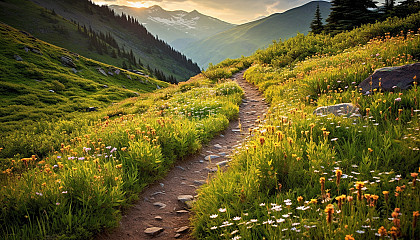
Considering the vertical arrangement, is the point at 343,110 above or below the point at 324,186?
above

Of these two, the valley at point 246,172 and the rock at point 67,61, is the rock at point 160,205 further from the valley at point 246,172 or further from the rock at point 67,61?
the rock at point 67,61

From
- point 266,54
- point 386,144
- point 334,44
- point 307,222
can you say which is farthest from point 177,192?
point 266,54

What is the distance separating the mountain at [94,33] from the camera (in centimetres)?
10956

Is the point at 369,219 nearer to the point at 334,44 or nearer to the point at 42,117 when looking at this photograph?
the point at 334,44

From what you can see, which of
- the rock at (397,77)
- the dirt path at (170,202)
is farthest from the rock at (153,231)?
the rock at (397,77)

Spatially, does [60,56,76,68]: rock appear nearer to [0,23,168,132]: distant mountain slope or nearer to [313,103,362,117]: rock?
[0,23,168,132]: distant mountain slope

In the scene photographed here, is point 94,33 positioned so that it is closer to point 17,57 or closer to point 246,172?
point 17,57

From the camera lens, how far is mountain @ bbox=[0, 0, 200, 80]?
10956 centimetres

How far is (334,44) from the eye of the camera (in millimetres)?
20109

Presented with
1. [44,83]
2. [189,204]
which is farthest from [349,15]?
[44,83]

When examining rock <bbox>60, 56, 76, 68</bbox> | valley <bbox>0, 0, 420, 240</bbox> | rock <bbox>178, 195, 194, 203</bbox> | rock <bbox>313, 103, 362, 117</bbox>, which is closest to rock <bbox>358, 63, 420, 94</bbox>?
valley <bbox>0, 0, 420, 240</bbox>

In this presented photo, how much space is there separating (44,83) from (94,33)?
10744 centimetres

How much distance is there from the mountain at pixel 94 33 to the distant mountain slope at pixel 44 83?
59.9 metres

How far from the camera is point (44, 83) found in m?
36.7
